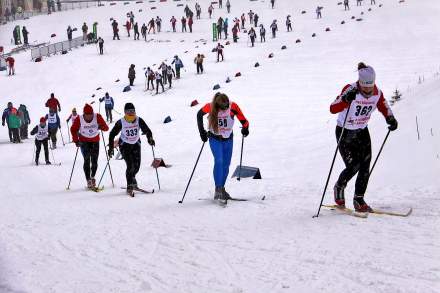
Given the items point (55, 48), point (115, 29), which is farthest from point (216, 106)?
point (115, 29)

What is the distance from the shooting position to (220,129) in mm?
7652

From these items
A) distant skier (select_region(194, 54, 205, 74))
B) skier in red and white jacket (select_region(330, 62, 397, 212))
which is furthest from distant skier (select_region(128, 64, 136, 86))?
skier in red and white jacket (select_region(330, 62, 397, 212))

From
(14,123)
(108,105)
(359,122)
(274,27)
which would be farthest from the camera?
(274,27)

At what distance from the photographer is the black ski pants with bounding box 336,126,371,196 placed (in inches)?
244

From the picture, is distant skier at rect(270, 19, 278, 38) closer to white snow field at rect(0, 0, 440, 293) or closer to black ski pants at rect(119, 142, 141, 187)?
white snow field at rect(0, 0, 440, 293)

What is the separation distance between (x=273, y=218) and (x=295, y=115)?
12061 millimetres

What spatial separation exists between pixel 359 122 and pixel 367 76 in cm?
59

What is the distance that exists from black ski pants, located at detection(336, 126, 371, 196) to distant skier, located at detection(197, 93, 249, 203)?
1843 mm

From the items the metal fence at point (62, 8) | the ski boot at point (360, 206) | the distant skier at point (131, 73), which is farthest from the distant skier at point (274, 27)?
the ski boot at point (360, 206)

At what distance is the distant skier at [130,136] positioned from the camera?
9.15 metres

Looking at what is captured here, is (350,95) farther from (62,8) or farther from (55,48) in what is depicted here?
(62,8)

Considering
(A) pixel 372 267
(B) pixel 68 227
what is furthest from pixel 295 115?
(A) pixel 372 267

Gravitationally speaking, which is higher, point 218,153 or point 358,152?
point 358,152

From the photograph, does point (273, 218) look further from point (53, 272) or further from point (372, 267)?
point (53, 272)
